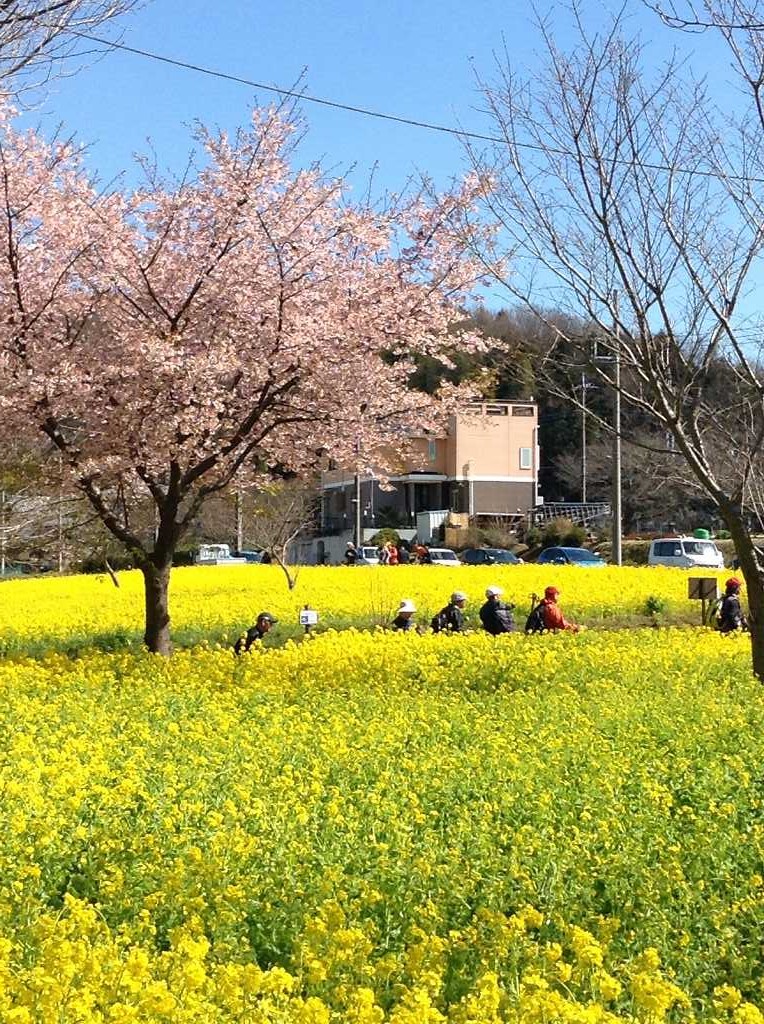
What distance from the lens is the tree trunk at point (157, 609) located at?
13352 mm

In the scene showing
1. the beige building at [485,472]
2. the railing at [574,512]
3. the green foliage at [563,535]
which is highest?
the beige building at [485,472]

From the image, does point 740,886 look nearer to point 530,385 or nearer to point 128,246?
point 530,385

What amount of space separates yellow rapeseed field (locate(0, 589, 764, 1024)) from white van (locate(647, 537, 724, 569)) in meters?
24.5

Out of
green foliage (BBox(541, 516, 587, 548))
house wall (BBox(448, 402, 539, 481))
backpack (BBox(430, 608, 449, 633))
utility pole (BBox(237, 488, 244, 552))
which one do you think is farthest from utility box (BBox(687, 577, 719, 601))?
house wall (BBox(448, 402, 539, 481))

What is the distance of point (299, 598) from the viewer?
22.4 meters

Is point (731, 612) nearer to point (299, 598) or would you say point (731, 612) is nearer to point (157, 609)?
point (157, 609)

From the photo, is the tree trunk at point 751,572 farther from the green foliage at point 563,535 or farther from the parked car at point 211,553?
the parked car at point 211,553

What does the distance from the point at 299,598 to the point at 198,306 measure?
34.7 feet

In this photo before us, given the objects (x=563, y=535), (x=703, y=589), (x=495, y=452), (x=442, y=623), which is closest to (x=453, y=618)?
(x=442, y=623)

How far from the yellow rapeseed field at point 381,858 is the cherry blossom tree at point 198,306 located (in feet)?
11.5

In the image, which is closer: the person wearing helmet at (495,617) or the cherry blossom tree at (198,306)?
the cherry blossom tree at (198,306)

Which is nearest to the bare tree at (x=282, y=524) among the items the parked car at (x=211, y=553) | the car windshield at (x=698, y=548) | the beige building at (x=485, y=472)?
the car windshield at (x=698, y=548)

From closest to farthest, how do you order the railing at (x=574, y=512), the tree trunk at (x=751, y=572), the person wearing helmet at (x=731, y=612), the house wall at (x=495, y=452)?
the tree trunk at (x=751, y=572), the person wearing helmet at (x=731, y=612), the railing at (x=574, y=512), the house wall at (x=495, y=452)

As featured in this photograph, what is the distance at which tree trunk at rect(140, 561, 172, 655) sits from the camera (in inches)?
526
